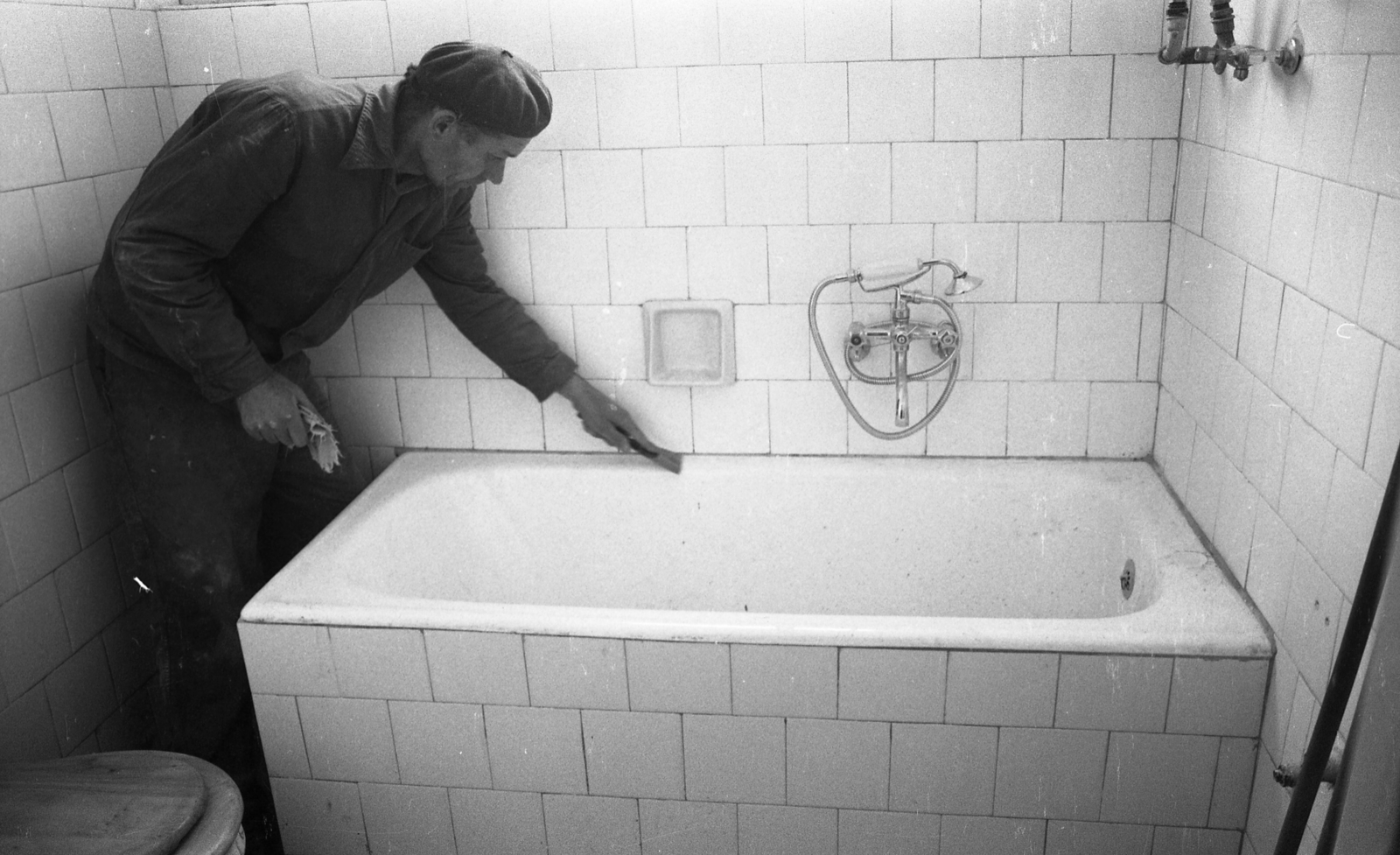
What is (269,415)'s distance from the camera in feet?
6.70

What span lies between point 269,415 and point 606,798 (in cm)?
90

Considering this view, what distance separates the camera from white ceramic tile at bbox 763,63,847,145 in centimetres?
221

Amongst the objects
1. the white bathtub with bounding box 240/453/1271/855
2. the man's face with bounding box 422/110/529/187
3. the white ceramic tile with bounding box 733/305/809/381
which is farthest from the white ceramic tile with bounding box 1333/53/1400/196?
the man's face with bounding box 422/110/529/187

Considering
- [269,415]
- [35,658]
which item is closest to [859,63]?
[269,415]

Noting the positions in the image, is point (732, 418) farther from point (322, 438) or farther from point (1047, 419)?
point (322, 438)

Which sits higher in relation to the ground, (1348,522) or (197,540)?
(1348,522)

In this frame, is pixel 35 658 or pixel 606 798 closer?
pixel 606 798

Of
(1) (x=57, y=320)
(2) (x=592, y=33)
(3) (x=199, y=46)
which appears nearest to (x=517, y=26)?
(2) (x=592, y=33)

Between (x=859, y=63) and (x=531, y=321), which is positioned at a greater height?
(x=859, y=63)

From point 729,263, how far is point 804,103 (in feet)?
1.15

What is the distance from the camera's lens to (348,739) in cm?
195

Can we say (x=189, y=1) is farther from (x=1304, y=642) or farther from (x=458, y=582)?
(x=1304, y=642)

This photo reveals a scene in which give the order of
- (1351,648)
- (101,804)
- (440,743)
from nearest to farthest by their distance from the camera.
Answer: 1. (1351,648)
2. (101,804)
3. (440,743)

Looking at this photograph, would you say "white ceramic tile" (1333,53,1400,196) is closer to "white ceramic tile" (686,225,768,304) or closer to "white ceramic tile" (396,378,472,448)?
"white ceramic tile" (686,225,768,304)
